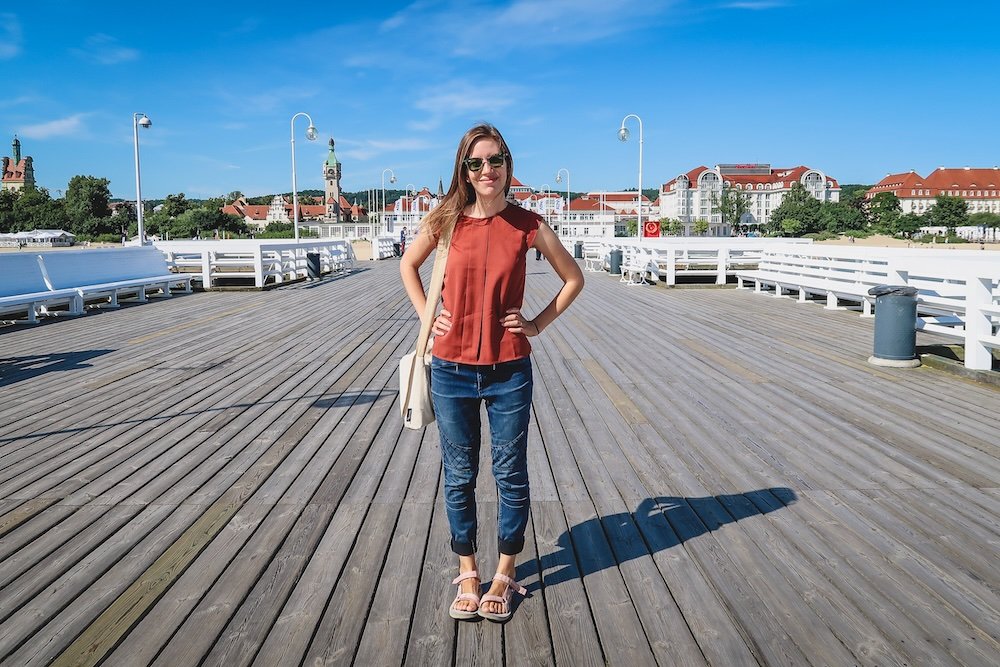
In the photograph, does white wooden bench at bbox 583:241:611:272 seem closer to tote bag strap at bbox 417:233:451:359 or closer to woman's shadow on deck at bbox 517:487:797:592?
woman's shadow on deck at bbox 517:487:797:592

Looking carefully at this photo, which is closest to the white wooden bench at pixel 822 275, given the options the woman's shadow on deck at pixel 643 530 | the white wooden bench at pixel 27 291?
the woman's shadow on deck at pixel 643 530

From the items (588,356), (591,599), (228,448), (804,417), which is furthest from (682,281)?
(591,599)

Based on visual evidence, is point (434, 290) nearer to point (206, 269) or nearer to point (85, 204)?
point (206, 269)

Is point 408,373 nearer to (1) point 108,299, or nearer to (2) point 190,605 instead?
(2) point 190,605

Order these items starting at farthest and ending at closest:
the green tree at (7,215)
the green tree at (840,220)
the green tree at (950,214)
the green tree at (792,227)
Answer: the green tree at (840,220) → the green tree at (792,227) → the green tree at (950,214) → the green tree at (7,215)

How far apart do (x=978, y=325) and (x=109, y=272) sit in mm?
14505

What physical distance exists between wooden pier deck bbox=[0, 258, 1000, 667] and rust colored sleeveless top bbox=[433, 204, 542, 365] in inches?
39.2

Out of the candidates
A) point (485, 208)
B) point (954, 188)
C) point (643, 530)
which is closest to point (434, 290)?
point (485, 208)

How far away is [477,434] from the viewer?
9.19ft

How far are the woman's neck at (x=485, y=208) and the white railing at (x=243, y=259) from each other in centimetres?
1697

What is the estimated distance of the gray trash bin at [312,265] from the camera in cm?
2234

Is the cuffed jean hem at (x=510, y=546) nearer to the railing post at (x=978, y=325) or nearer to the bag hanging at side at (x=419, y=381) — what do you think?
the bag hanging at side at (x=419, y=381)

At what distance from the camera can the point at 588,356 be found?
883 centimetres

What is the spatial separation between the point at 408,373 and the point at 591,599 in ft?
3.61
